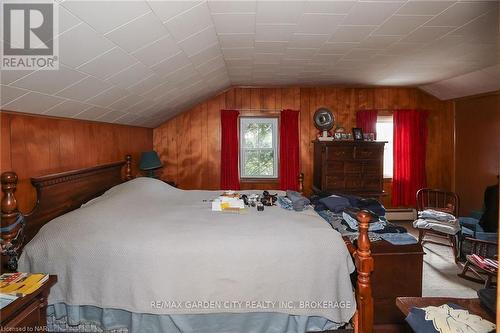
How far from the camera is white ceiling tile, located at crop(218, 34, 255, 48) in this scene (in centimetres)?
290

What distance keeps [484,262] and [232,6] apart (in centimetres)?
314

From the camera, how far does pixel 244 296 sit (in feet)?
6.99

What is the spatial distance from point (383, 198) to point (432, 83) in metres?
2.20

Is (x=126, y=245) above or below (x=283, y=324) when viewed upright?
above

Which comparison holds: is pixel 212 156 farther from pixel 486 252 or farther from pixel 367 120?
pixel 486 252

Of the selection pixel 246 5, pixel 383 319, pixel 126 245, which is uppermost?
pixel 246 5

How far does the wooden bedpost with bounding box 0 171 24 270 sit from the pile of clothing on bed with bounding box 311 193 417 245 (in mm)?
2316

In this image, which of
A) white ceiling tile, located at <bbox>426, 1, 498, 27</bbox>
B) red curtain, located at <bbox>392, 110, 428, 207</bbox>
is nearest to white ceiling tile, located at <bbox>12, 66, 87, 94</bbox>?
white ceiling tile, located at <bbox>426, 1, 498, 27</bbox>

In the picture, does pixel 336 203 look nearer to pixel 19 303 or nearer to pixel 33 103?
pixel 19 303

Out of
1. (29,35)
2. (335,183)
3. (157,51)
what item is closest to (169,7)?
(157,51)

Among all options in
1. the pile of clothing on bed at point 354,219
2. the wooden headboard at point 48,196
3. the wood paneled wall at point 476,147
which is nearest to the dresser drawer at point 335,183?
the pile of clothing on bed at point 354,219

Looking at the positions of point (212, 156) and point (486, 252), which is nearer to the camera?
point (486, 252)

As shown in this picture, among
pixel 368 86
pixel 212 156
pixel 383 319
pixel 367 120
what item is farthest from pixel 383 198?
pixel 383 319

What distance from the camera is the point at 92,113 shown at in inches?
118
